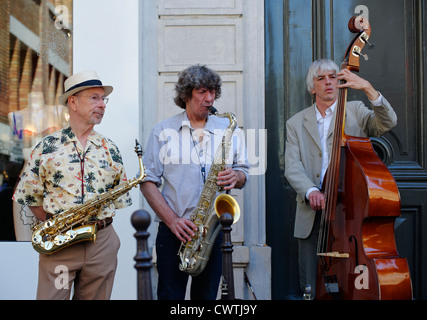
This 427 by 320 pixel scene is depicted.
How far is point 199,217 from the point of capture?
12.1 feet

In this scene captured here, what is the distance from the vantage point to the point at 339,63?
5055 millimetres

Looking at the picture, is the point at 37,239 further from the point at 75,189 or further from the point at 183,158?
the point at 183,158

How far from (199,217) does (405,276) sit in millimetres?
1366

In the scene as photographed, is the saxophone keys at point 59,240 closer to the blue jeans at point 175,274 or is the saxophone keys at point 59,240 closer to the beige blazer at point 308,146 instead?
the blue jeans at point 175,274

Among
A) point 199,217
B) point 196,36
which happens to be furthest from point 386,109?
point 196,36

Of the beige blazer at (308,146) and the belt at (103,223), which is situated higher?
the beige blazer at (308,146)

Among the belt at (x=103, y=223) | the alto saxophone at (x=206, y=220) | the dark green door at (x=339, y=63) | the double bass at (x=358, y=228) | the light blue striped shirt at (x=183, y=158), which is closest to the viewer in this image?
the double bass at (x=358, y=228)

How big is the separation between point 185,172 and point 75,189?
75cm

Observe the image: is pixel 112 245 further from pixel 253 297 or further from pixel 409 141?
pixel 409 141

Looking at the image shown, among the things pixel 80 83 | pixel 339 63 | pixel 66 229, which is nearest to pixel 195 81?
pixel 80 83

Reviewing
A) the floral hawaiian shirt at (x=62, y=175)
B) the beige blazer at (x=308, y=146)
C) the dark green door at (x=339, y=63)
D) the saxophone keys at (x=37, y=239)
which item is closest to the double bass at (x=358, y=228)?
the beige blazer at (x=308, y=146)

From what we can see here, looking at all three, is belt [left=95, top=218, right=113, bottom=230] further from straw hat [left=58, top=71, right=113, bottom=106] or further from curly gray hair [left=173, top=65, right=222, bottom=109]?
curly gray hair [left=173, top=65, right=222, bottom=109]

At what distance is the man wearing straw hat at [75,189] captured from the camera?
340 centimetres

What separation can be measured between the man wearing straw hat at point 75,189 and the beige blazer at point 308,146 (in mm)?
1348
